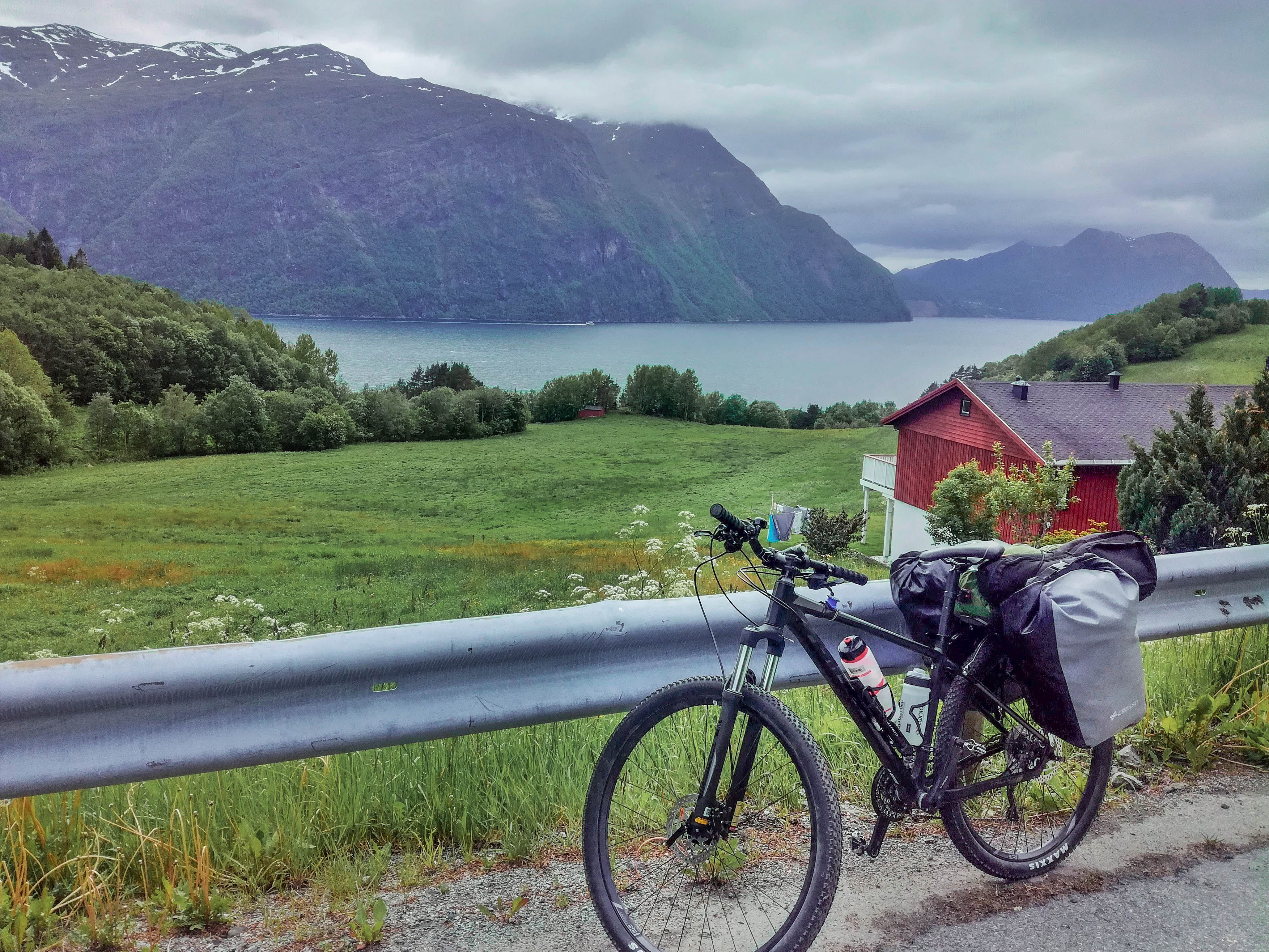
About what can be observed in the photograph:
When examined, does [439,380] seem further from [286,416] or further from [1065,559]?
[1065,559]

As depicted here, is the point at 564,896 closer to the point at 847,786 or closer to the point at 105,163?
the point at 847,786

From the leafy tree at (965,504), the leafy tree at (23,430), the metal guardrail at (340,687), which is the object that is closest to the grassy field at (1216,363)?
the leafy tree at (965,504)

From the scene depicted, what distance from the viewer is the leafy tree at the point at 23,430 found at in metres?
10.1

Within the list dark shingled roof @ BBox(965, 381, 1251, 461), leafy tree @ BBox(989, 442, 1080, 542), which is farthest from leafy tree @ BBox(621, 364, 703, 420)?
leafy tree @ BBox(989, 442, 1080, 542)

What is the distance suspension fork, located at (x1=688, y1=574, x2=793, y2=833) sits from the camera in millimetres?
1524

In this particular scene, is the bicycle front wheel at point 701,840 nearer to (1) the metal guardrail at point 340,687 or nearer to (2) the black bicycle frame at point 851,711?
(2) the black bicycle frame at point 851,711

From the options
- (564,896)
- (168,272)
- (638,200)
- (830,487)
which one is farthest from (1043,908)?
(638,200)

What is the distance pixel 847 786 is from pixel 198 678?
66.8 inches

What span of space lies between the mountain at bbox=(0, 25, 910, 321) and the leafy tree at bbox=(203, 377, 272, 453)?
16.8ft

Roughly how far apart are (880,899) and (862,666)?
516 mm

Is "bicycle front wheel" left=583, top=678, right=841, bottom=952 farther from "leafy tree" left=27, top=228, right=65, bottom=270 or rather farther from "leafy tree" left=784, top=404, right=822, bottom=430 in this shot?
"leafy tree" left=784, top=404, right=822, bottom=430

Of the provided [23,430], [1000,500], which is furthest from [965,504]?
[23,430]

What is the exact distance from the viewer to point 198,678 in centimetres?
152

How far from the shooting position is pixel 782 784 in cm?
185
